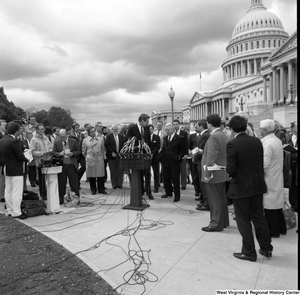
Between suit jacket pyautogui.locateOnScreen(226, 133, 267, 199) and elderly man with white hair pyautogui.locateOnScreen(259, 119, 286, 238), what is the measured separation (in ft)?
3.01

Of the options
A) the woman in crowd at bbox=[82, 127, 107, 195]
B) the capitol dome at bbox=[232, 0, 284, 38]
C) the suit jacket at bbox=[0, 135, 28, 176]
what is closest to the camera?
the suit jacket at bbox=[0, 135, 28, 176]

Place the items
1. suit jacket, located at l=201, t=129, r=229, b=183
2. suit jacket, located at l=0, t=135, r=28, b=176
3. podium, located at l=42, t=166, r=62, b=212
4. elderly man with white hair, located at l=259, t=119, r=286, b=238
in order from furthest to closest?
podium, located at l=42, t=166, r=62, b=212
suit jacket, located at l=0, t=135, r=28, b=176
suit jacket, located at l=201, t=129, r=229, b=183
elderly man with white hair, located at l=259, t=119, r=286, b=238

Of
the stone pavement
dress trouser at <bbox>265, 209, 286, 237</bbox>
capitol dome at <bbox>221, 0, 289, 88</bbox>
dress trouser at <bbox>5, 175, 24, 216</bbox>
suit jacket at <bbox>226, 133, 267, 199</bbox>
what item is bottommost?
the stone pavement

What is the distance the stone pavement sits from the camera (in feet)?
12.4

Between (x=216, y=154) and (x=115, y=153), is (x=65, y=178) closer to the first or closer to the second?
(x=115, y=153)

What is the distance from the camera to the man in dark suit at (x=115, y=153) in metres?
10.9

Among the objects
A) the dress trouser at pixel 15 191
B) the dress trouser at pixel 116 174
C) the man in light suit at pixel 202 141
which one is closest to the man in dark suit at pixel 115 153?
the dress trouser at pixel 116 174

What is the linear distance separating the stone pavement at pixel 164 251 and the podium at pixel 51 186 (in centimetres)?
30

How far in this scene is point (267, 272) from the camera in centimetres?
404

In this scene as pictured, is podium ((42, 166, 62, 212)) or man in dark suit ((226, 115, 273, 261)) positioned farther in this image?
podium ((42, 166, 62, 212))

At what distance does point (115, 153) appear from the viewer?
10812 millimetres

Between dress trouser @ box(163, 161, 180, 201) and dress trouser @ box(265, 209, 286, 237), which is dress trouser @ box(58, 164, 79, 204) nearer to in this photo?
dress trouser @ box(163, 161, 180, 201)

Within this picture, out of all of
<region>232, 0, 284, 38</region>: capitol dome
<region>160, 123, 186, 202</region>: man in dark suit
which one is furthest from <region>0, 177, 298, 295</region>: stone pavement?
<region>232, 0, 284, 38</region>: capitol dome

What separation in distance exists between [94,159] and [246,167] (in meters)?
6.60
